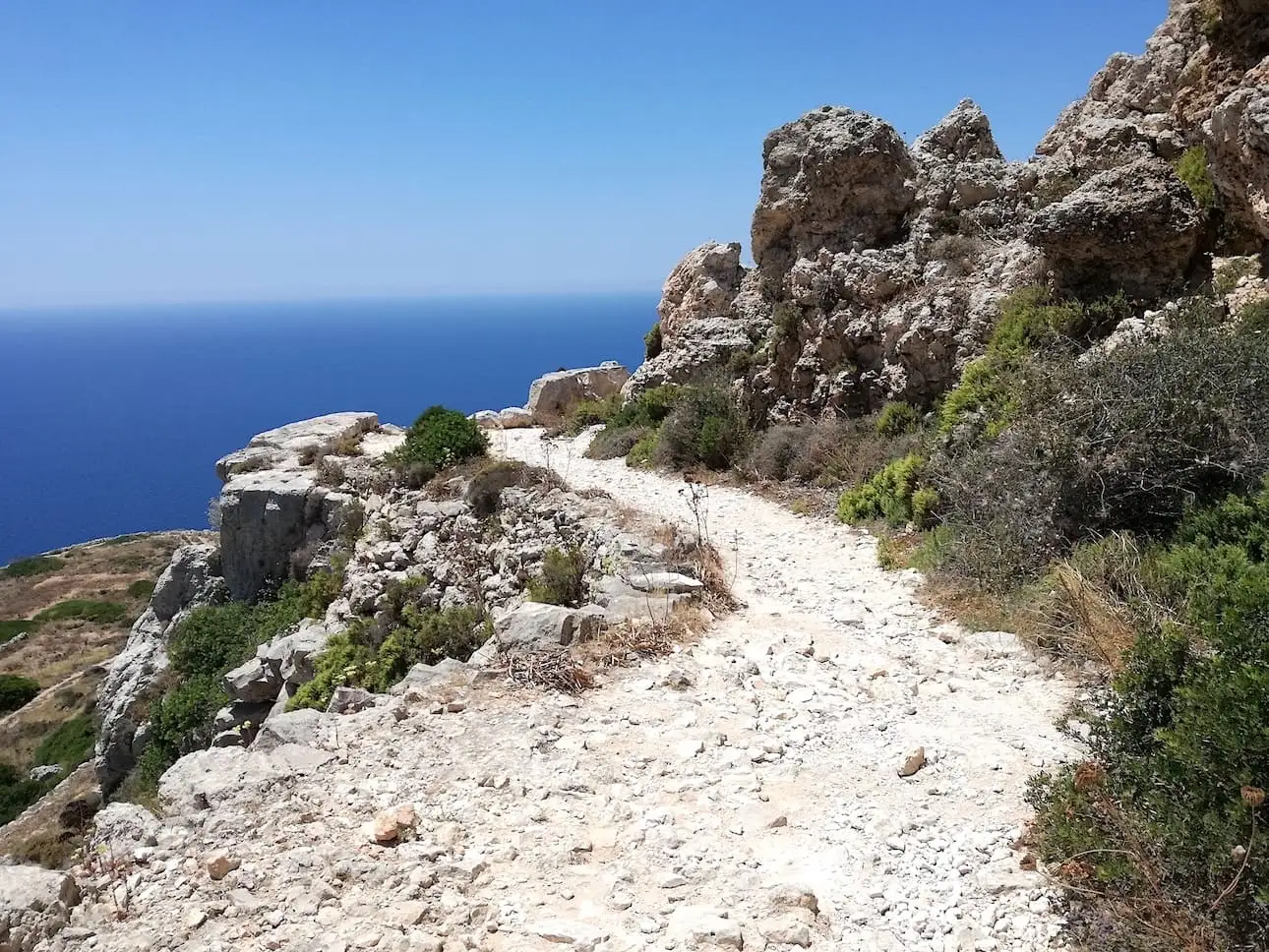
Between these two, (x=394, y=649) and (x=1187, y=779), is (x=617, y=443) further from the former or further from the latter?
(x=1187, y=779)

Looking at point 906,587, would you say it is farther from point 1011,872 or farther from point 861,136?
point 861,136

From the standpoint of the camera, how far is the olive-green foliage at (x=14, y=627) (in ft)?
137

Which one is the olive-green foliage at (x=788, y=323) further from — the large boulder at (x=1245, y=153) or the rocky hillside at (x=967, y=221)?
the large boulder at (x=1245, y=153)

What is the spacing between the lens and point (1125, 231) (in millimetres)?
10234

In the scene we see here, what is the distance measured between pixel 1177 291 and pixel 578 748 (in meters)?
9.14

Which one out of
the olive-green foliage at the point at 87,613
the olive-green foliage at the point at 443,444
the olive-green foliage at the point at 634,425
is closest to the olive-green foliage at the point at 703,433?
the olive-green foliage at the point at 634,425

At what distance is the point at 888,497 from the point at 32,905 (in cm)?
929

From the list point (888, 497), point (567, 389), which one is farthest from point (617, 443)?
point (888, 497)

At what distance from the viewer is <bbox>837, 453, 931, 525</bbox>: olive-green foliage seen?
10398 mm

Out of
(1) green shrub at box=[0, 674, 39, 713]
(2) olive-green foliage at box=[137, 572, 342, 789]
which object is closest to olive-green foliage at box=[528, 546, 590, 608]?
(2) olive-green foliage at box=[137, 572, 342, 789]

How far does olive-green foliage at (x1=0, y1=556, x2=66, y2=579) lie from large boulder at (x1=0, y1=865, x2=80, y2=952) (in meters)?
62.1

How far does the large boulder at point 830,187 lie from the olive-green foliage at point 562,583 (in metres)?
9.65

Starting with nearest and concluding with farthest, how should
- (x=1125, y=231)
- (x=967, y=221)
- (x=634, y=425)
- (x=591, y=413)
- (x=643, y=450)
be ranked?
(x=1125, y=231) → (x=967, y=221) → (x=643, y=450) → (x=634, y=425) → (x=591, y=413)

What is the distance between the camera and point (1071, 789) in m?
4.00
